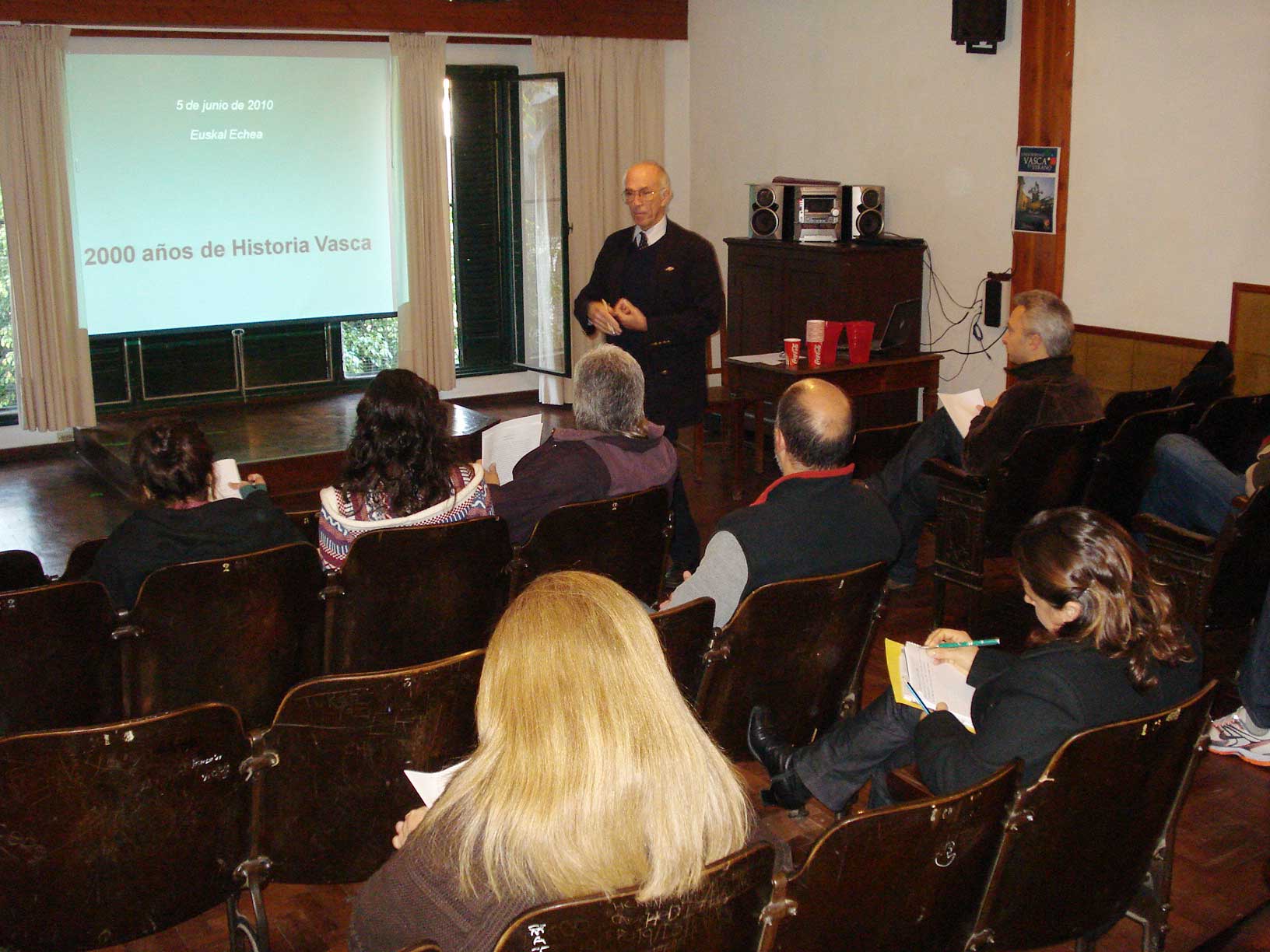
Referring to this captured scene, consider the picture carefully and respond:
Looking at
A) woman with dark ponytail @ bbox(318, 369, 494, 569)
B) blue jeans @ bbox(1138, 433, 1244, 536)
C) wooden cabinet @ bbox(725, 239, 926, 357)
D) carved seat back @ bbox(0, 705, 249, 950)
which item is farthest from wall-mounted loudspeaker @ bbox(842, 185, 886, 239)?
carved seat back @ bbox(0, 705, 249, 950)

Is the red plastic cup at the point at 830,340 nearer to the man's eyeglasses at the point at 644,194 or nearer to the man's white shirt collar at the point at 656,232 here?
the man's white shirt collar at the point at 656,232

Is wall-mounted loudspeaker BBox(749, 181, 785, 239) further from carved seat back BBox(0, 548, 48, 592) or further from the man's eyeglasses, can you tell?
carved seat back BBox(0, 548, 48, 592)

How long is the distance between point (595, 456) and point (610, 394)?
0.20m

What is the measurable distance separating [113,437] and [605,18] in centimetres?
442

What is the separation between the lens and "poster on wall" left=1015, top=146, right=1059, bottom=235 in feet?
21.8

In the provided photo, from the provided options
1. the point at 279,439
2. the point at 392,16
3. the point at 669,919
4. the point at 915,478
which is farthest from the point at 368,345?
the point at 669,919

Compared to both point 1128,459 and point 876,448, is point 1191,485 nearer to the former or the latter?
point 1128,459

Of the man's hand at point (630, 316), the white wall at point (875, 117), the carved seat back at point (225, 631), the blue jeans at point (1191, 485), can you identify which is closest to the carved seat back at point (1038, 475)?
the blue jeans at point (1191, 485)

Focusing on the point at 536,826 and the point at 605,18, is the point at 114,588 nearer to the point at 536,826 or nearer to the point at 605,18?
the point at 536,826

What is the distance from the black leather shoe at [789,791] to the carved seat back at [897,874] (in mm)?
863

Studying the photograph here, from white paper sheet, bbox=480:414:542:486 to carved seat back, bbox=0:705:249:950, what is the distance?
208 centimetres

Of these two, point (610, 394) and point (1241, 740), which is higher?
point (610, 394)

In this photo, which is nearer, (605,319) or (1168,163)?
(605,319)

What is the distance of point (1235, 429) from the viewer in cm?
471
